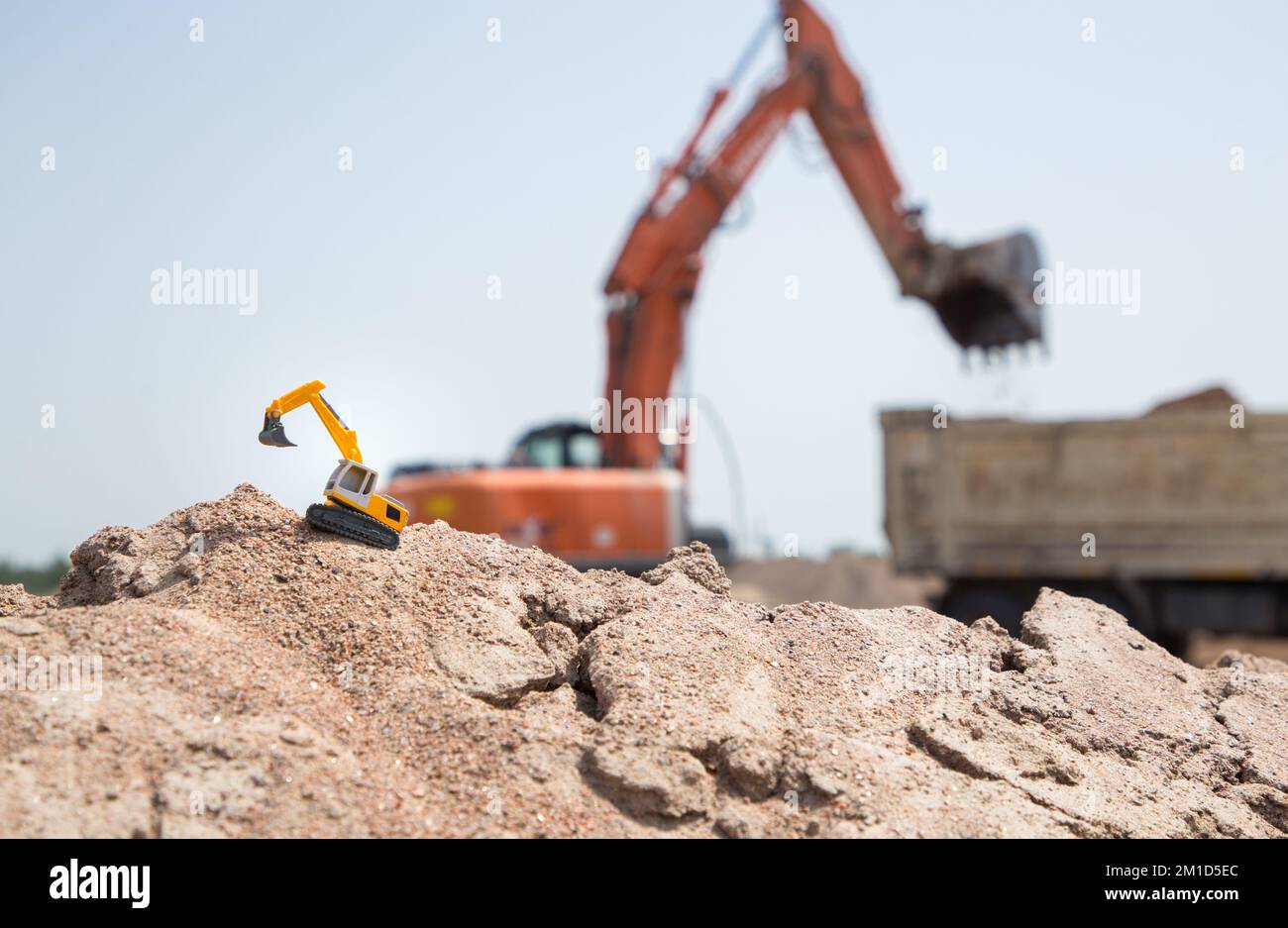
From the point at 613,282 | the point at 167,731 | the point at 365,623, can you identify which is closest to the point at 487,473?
the point at 613,282

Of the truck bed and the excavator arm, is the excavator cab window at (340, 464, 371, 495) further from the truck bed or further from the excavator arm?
the truck bed

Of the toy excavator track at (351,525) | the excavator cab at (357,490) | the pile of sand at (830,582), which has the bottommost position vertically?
the pile of sand at (830,582)

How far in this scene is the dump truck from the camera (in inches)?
394

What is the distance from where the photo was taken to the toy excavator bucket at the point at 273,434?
144 inches

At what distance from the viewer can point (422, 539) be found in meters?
4.04

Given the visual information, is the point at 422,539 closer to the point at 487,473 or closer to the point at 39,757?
the point at 39,757

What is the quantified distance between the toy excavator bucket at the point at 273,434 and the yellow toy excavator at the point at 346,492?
0.06 ft

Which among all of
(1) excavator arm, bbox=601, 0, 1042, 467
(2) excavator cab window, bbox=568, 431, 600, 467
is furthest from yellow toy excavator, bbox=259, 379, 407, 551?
(1) excavator arm, bbox=601, 0, 1042, 467

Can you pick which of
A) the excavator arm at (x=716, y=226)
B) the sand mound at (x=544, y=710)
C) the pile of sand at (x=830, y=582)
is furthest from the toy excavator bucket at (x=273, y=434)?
the pile of sand at (x=830, y=582)

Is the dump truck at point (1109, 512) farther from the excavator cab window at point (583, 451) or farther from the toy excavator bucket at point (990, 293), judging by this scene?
the excavator cab window at point (583, 451)

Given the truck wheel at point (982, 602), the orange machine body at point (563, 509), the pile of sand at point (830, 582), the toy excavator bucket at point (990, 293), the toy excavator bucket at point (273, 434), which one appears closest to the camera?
the toy excavator bucket at point (273, 434)

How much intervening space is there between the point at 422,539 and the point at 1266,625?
341 inches

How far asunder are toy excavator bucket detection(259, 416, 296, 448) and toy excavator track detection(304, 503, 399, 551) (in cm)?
23
